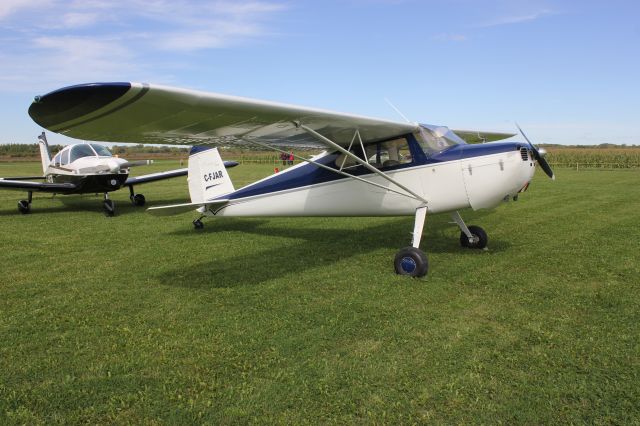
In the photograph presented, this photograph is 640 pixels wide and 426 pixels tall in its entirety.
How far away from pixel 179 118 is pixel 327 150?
10.4ft

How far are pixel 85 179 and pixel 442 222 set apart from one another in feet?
33.0

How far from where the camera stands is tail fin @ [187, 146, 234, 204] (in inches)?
353

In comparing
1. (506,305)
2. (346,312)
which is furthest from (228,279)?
(506,305)

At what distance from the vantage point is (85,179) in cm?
1305

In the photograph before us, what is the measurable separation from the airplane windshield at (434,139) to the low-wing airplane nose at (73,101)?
4258mm

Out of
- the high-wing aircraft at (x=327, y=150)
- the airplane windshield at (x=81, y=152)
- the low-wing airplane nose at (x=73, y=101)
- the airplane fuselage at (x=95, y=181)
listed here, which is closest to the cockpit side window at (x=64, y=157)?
the airplane windshield at (x=81, y=152)

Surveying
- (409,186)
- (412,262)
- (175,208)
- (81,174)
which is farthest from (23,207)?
(412,262)

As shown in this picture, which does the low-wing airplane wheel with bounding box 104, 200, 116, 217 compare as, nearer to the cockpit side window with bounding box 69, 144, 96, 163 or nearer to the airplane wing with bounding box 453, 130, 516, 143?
the cockpit side window with bounding box 69, 144, 96, 163

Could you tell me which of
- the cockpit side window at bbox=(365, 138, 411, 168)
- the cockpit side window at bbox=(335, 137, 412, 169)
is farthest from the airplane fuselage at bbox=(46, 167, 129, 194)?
the cockpit side window at bbox=(365, 138, 411, 168)

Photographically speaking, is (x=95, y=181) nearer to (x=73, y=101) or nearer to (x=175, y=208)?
(x=175, y=208)

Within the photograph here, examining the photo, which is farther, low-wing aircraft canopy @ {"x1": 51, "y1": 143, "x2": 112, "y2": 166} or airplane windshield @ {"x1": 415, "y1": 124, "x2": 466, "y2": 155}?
low-wing aircraft canopy @ {"x1": 51, "y1": 143, "x2": 112, "y2": 166}

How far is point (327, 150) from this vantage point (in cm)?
723

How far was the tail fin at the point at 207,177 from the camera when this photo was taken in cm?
896

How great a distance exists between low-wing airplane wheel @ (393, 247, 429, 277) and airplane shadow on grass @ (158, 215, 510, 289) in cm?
24
